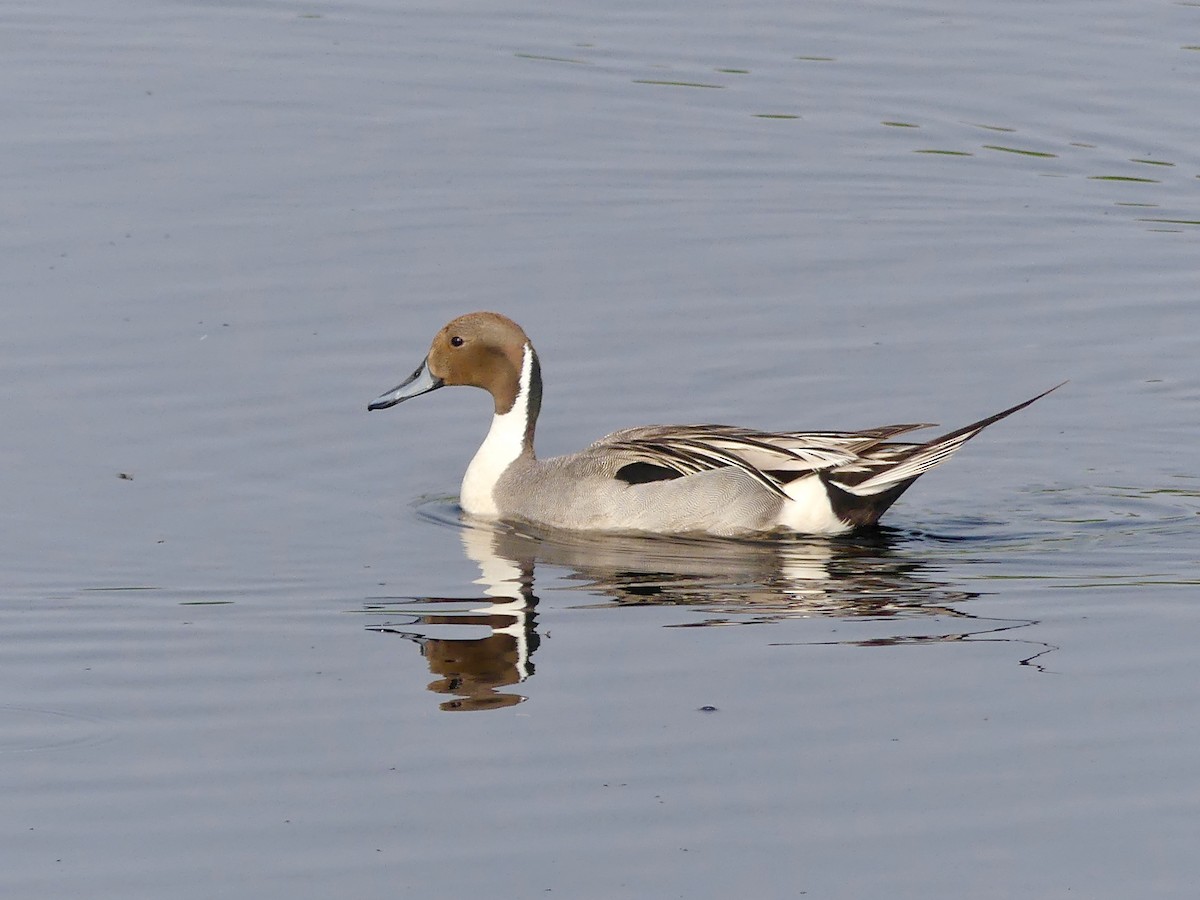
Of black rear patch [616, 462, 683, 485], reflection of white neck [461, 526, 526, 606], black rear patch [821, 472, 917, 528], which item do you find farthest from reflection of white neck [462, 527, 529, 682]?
black rear patch [821, 472, 917, 528]

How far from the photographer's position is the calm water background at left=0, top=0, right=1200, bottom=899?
20.3 ft

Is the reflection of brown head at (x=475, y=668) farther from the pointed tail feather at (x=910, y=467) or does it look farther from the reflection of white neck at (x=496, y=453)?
the pointed tail feather at (x=910, y=467)

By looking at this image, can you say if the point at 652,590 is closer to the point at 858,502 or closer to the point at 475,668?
the point at 475,668

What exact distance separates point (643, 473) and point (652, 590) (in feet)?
4.37

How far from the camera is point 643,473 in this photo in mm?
9969

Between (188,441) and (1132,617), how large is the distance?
15.7ft

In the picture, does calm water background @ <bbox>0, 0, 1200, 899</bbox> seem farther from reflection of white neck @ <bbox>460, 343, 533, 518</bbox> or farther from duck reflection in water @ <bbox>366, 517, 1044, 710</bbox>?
reflection of white neck @ <bbox>460, 343, 533, 518</bbox>

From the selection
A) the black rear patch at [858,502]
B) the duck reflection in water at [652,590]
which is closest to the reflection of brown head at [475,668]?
the duck reflection in water at [652,590]

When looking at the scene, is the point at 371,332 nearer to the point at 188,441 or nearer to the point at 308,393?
the point at 308,393

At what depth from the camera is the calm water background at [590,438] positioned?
6.18 meters

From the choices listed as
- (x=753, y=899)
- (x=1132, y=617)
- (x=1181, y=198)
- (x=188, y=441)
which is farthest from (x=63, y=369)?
(x=1181, y=198)

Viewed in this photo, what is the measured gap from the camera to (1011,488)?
1030cm

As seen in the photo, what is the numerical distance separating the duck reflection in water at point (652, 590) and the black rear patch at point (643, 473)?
0.29 metres

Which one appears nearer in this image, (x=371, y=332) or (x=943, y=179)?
(x=371, y=332)
